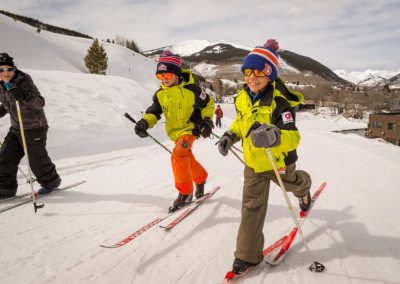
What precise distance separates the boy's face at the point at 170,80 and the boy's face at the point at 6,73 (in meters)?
2.16

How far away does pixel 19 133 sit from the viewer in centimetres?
439

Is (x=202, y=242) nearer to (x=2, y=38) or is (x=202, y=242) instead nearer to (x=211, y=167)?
(x=211, y=167)

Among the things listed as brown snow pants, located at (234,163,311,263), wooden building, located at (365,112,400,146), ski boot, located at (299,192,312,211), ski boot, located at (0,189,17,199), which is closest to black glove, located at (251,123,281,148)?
brown snow pants, located at (234,163,311,263)

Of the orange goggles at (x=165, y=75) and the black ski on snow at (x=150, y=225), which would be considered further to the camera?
the orange goggles at (x=165, y=75)

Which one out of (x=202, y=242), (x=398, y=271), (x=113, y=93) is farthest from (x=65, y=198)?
(x=113, y=93)

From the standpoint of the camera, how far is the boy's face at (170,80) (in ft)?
13.1

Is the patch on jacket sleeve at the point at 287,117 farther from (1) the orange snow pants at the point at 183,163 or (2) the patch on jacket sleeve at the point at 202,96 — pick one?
(2) the patch on jacket sleeve at the point at 202,96

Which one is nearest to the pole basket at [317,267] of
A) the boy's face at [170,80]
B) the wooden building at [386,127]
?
the boy's face at [170,80]

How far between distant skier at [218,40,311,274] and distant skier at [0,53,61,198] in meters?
3.17

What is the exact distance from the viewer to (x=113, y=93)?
1561 cm

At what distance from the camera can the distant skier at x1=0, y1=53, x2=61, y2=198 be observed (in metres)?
4.12

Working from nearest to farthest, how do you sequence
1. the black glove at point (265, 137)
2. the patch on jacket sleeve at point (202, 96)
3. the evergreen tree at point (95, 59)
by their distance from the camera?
the black glove at point (265, 137) → the patch on jacket sleeve at point (202, 96) → the evergreen tree at point (95, 59)

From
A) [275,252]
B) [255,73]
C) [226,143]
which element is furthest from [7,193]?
[255,73]

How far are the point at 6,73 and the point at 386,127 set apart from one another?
197 feet
